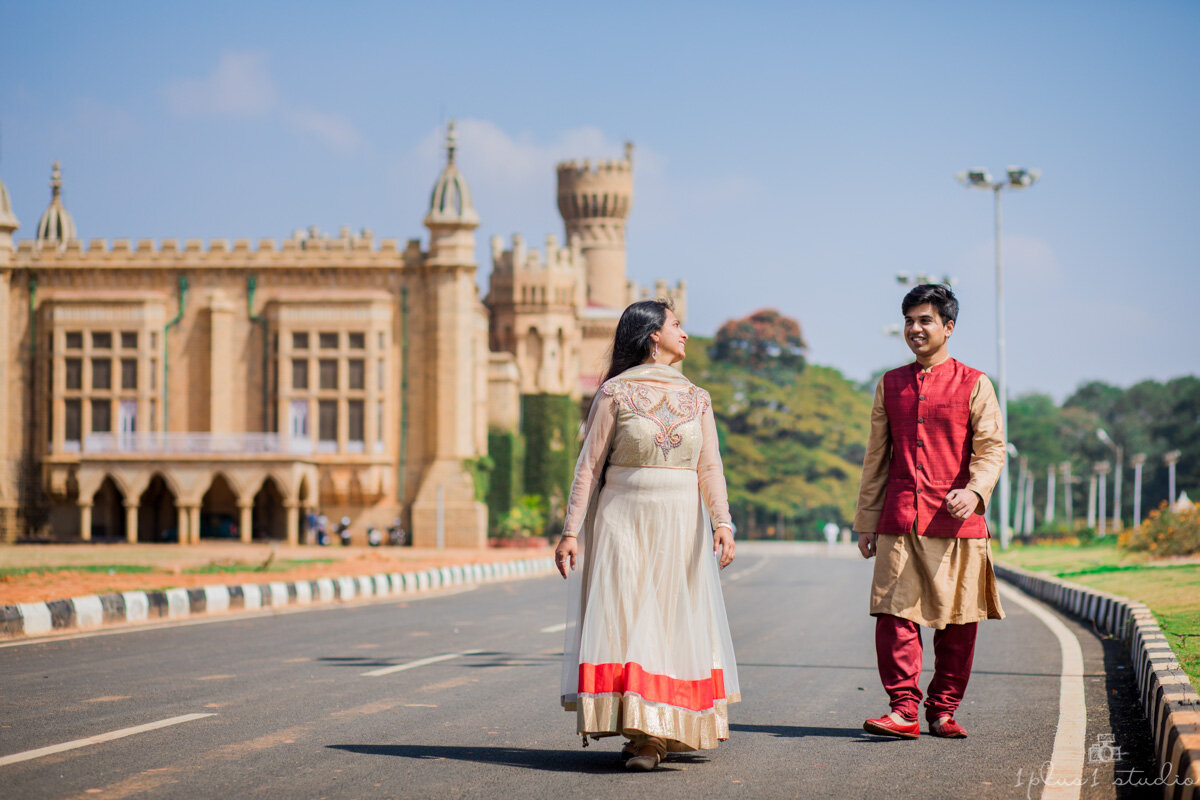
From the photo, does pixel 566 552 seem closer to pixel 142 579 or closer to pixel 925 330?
pixel 925 330

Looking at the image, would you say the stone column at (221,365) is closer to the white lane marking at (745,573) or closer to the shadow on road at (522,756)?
the white lane marking at (745,573)

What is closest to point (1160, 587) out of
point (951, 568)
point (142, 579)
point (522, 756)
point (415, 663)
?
point (415, 663)

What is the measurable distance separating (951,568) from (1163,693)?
1157 millimetres

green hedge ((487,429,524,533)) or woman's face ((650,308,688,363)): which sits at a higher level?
woman's face ((650,308,688,363))

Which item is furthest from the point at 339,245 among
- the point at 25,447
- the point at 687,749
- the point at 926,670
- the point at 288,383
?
the point at 687,749

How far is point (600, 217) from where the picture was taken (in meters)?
81.7

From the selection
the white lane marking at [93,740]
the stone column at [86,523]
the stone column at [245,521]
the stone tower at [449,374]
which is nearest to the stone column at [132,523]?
the stone column at [86,523]

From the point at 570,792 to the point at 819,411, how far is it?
8237 cm

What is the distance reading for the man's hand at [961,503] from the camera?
6.94 meters

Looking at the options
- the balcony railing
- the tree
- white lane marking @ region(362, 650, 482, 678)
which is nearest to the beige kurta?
white lane marking @ region(362, 650, 482, 678)

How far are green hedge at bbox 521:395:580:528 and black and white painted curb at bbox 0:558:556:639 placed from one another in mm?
31442

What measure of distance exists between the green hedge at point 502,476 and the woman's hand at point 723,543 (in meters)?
47.7

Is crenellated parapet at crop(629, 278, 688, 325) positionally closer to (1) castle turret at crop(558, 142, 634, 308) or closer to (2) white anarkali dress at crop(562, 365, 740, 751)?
(1) castle turret at crop(558, 142, 634, 308)

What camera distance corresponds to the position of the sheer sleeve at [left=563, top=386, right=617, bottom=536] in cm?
648
